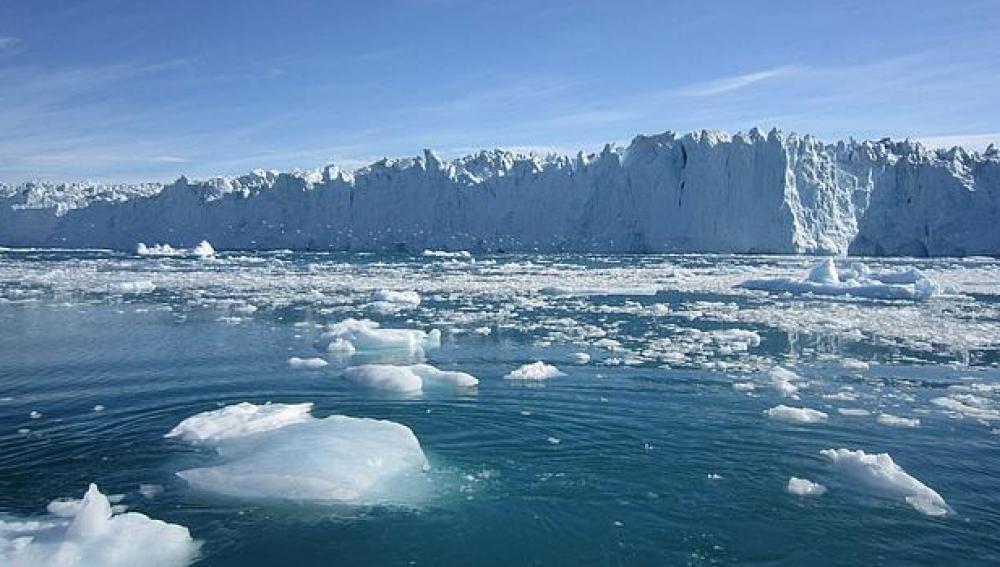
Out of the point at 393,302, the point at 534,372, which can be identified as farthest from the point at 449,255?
the point at 534,372

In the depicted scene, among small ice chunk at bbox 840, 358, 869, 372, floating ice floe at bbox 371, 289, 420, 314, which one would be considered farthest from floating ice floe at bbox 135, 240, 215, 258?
small ice chunk at bbox 840, 358, 869, 372

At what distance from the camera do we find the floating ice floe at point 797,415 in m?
7.96

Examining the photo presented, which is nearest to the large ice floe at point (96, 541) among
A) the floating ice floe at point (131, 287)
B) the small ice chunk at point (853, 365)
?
the small ice chunk at point (853, 365)

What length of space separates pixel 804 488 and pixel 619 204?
4489 cm

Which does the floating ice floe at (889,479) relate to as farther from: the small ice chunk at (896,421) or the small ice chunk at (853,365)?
the small ice chunk at (853,365)

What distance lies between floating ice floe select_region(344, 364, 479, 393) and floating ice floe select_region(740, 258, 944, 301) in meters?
16.4

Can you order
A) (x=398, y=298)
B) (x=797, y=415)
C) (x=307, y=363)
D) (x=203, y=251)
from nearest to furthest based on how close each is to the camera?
1. (x=797, y=415)
2. (x=307, y=363)
3. (x=398, y=298)
4. (x=203, y=251)

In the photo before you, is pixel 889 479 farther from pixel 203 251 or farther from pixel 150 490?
pixel 203 251

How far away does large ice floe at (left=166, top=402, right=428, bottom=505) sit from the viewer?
5.83 metres

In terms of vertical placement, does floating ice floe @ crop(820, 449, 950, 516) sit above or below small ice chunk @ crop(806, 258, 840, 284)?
below

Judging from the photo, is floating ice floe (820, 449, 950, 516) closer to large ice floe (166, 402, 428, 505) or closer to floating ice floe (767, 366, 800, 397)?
floating ice floe (767, 366, 800, 397)

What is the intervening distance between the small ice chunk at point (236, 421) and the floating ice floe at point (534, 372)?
298cm

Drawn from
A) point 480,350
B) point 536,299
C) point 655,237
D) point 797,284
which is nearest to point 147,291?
point 536,299

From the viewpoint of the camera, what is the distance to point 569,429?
773 cm
